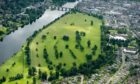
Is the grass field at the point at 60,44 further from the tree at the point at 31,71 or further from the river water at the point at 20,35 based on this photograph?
the river water at the point at 20,35

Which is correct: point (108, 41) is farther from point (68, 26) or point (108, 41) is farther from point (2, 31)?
point (2, 31)

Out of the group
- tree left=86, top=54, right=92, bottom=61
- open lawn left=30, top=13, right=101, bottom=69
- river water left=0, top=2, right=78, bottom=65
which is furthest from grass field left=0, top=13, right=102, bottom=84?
river water left=0, top=2, right=78, bottom=65

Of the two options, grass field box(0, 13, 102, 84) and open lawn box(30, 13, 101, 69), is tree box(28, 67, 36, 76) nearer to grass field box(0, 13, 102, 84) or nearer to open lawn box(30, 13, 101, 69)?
grass field box(0, 13, 102, 84)

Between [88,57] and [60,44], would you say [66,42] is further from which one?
A: [88,57]

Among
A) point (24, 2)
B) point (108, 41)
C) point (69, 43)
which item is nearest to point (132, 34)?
point (108, 41)

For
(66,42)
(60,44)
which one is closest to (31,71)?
(60,44)

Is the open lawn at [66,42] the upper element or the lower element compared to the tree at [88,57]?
upper

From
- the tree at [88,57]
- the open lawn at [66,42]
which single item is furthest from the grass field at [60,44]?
the tree at [88,57]
